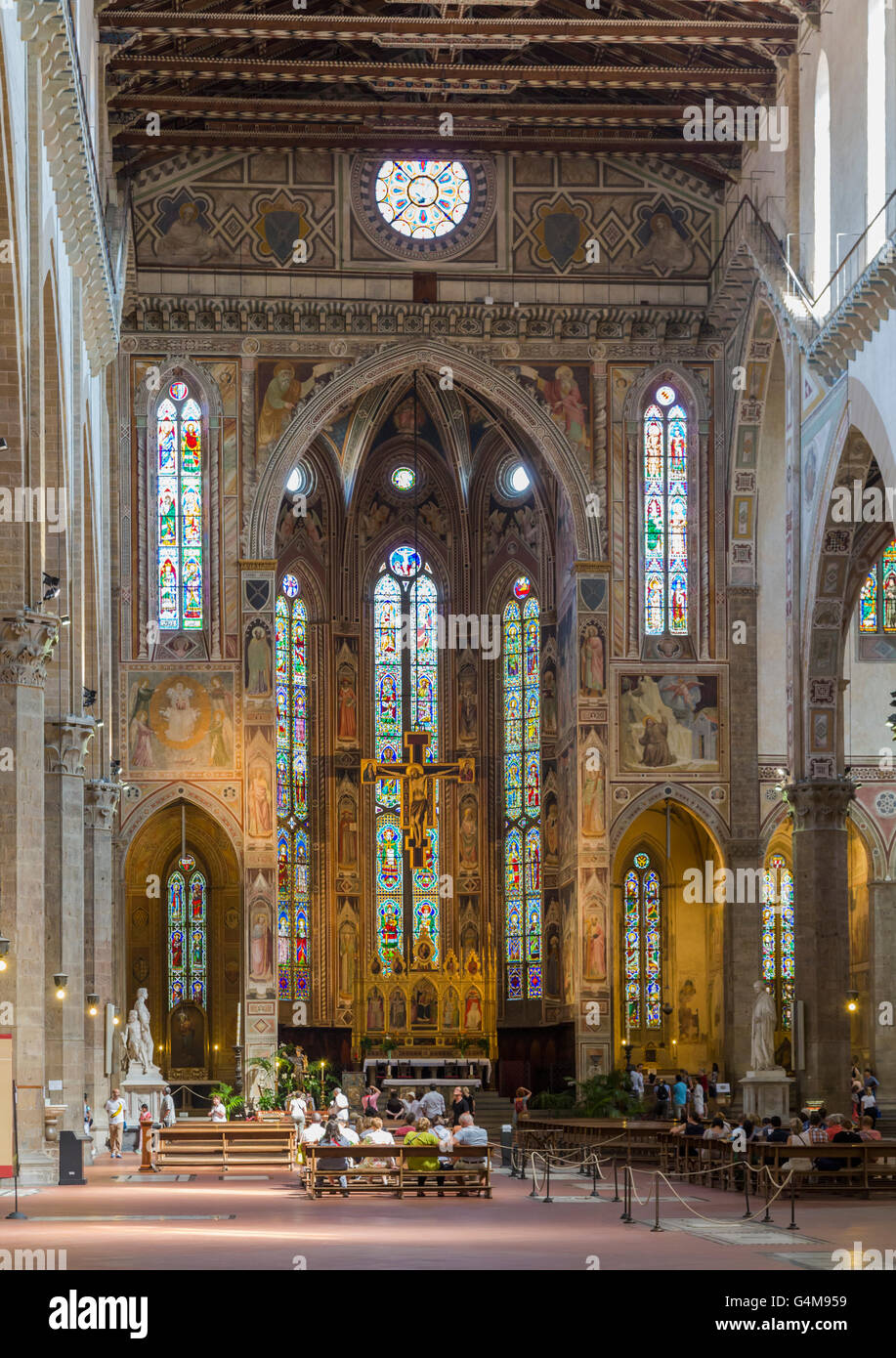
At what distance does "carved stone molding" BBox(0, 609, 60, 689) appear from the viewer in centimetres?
2284

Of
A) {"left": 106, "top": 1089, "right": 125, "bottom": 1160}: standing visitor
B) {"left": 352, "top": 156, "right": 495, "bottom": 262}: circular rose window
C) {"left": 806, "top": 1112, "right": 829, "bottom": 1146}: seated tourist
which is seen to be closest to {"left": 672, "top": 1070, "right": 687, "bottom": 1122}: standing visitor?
{"left": 106, "top": 1089, "right": 125, "bottom": 1160}: standing visitor

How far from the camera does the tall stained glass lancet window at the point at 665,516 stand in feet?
144

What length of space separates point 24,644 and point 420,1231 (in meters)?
7.94

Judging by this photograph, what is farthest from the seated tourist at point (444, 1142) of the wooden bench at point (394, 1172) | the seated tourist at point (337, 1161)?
the seated tourist at point (337, 1161)

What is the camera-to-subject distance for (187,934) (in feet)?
157

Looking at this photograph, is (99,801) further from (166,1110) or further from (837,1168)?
(837,1168)

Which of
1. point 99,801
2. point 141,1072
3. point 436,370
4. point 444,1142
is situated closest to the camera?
point 444,1142

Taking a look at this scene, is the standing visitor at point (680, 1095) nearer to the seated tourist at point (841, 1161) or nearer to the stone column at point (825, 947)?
the stone column at point (825, 947)

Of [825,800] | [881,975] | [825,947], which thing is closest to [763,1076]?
[825,947]

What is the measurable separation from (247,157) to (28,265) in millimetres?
21026

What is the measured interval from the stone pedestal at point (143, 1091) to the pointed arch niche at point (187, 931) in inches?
342

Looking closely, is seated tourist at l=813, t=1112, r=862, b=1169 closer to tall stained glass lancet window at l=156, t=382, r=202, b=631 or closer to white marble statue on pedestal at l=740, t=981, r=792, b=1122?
white marble statue on pedestal at l=740, t=981, r=792, b=1122

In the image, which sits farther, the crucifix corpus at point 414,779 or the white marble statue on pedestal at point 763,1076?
the crucifix corpus at point 414,779

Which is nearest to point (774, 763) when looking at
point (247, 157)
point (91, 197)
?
point (247, 157)
